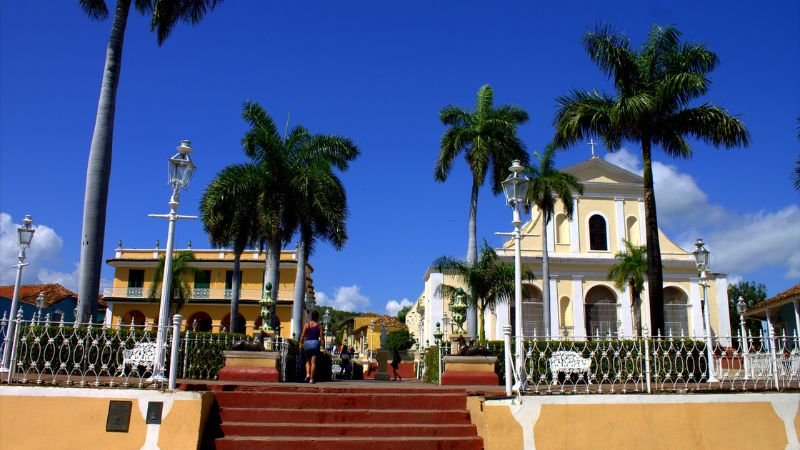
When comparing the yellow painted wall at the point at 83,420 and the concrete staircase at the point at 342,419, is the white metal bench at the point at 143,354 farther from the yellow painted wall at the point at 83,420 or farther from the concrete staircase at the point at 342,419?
the concrete staircase at the point at 342,419

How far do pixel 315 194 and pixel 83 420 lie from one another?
13.9 meters

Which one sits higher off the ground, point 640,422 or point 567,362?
point 567,362

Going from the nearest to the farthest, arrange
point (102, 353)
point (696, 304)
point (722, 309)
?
point (102, 353), point (696, 304), point (722, 309)

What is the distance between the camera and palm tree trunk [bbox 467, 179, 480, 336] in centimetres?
2406

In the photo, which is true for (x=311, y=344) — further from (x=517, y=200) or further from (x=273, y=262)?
(x=273, y=262)

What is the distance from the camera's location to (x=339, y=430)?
29.3ft

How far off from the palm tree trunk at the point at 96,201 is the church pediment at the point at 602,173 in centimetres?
2878

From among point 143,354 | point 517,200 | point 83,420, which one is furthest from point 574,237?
point 83,420

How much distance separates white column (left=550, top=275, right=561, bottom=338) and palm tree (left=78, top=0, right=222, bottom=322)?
85.3 feet

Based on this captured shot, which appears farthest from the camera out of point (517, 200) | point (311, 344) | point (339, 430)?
point (311, 344)

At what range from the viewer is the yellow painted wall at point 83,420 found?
845 cm

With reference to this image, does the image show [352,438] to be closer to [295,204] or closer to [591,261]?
Result: [295,204]

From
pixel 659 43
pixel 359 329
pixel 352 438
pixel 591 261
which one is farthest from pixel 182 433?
pixel 359 329

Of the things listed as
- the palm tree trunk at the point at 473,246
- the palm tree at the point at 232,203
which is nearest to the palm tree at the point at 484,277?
the palm tree trunk at the point at 473,246
